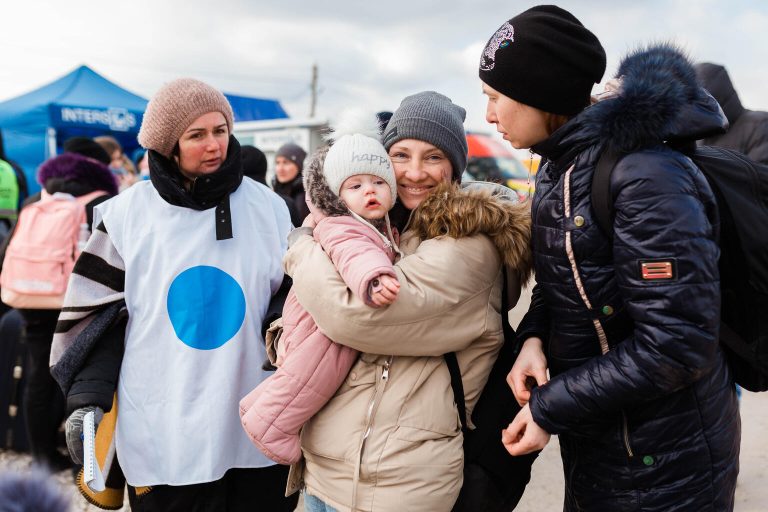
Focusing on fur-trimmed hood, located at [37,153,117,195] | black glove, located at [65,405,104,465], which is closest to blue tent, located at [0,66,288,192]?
fur-trimmed hood, located at [37,153,117,195]

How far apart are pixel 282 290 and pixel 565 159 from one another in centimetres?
128

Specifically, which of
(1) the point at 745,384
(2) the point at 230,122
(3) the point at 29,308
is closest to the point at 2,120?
(3) the point at 29,308

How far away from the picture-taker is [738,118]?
133 inches

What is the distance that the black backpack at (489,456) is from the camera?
1.54 m

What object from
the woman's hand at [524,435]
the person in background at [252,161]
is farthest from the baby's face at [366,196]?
the person in background at [252,161]

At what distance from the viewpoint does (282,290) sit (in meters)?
2.32

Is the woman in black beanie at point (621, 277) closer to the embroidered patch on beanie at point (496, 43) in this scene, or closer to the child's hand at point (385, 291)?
the embroidered patch on beanie at point (496, 43)

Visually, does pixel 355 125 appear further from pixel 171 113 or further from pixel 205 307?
pixel 205 307

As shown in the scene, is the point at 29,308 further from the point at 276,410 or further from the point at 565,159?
the point at 565,159

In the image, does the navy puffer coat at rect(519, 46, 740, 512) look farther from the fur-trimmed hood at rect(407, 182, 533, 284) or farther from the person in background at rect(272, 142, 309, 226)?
the person in background at rect(272, 142, 309, 226)

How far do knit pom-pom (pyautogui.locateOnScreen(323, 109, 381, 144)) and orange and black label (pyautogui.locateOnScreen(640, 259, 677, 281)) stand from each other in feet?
2.89

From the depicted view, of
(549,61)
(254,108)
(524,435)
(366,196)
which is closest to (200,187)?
(366,196)

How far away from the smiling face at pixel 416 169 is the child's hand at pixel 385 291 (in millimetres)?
472

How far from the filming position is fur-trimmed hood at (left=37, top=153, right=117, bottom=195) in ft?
12.0
